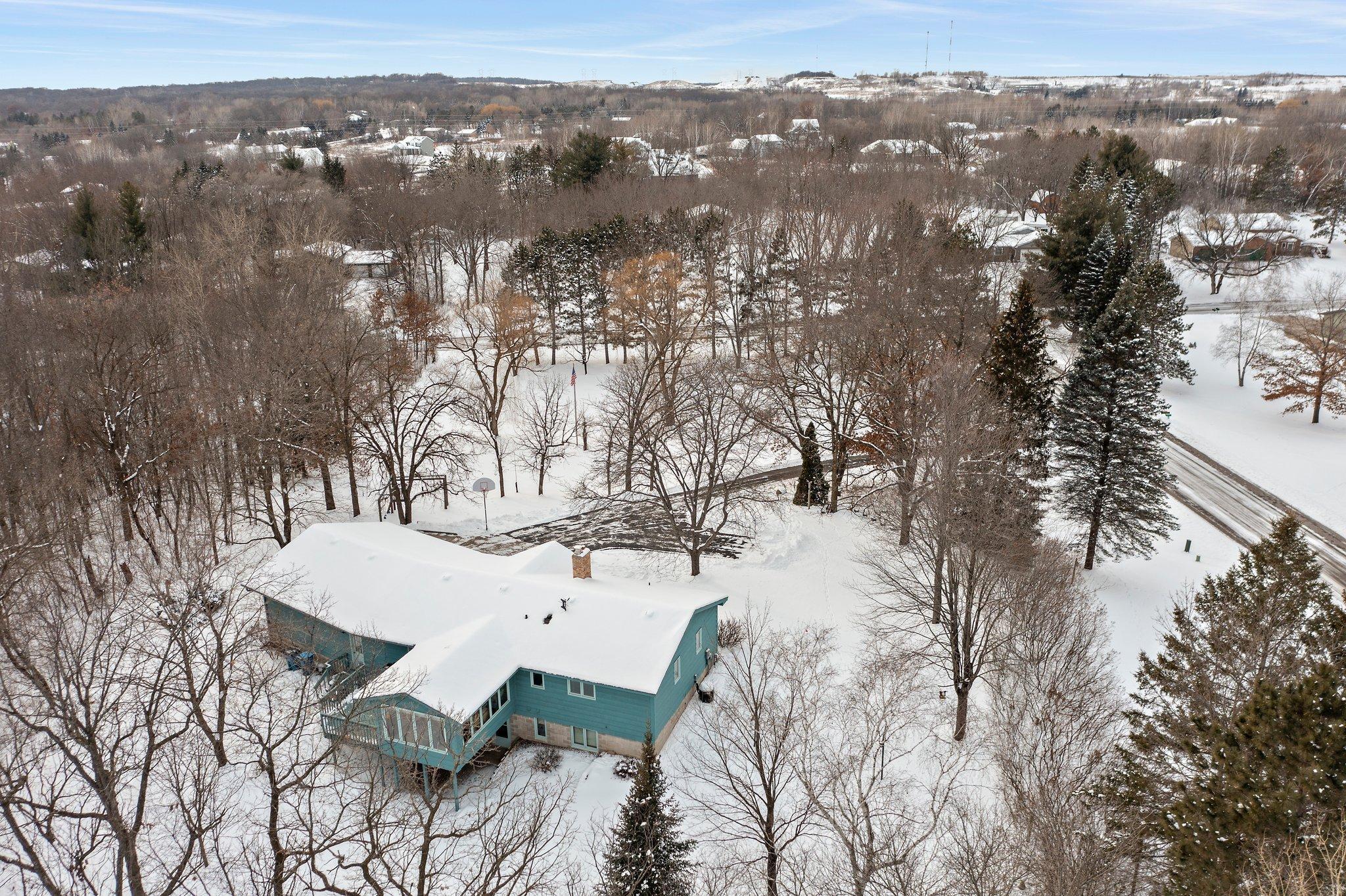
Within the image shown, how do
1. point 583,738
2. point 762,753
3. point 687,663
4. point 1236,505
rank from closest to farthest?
point 762,753 < point 583,738 < point 687,663 < point 1236,505

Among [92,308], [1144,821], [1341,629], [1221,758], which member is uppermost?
[92,308]

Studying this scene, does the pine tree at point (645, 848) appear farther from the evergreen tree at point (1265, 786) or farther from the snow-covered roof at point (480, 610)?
the evergreen tree at point (1265, 786)

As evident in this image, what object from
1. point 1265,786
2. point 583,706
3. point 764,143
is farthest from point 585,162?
point 1265,786

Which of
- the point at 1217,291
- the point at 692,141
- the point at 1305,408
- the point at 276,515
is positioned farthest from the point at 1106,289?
the point at 692,141

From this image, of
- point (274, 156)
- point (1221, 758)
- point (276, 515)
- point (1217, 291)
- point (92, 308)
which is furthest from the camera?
point (274, 156)

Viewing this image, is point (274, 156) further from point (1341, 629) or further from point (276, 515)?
point (1341, 629)

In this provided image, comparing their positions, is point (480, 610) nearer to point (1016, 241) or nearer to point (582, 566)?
point (582, 566)
